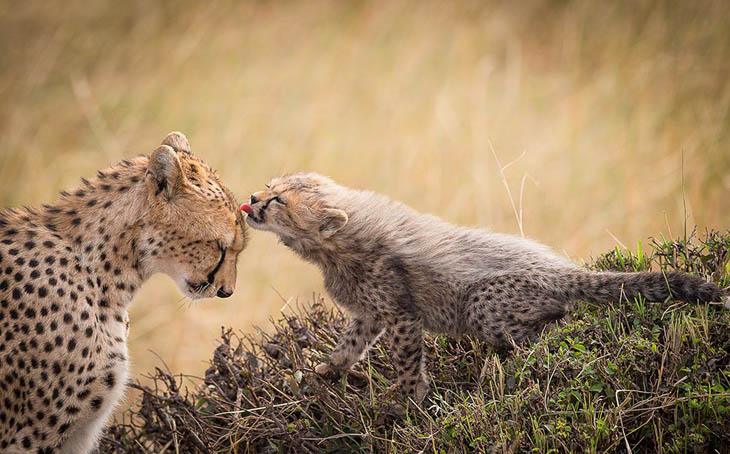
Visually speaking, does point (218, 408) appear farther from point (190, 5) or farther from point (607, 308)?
point (190, 5)

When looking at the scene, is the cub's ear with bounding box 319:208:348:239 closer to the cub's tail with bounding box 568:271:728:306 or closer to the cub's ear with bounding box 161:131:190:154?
the cub's ear with bounding box 161:131:190:154

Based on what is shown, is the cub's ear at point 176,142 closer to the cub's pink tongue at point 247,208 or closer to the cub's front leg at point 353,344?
the cub's pink tongue at point 247,208

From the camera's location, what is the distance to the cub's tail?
7.48 feet

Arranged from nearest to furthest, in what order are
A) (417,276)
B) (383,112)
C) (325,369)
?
1. (325,369)
2. (417,276)
3. (383,112)

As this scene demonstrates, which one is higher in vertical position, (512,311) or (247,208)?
(247,208)

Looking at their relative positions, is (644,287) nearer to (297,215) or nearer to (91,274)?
(297,215)

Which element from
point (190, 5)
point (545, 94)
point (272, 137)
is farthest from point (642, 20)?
point (190, 5)

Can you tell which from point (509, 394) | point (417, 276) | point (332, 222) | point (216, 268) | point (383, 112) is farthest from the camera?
point (383, 112)

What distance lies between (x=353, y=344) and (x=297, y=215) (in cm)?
53

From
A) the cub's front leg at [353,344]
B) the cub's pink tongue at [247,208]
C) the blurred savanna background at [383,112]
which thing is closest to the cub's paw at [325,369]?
the cub's front leg at [353,344]

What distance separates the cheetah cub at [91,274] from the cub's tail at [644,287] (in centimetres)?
102

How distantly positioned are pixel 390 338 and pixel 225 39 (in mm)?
3937

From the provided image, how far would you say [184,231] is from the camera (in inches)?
96.3

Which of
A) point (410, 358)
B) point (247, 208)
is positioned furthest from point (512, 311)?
point (247, 208)
